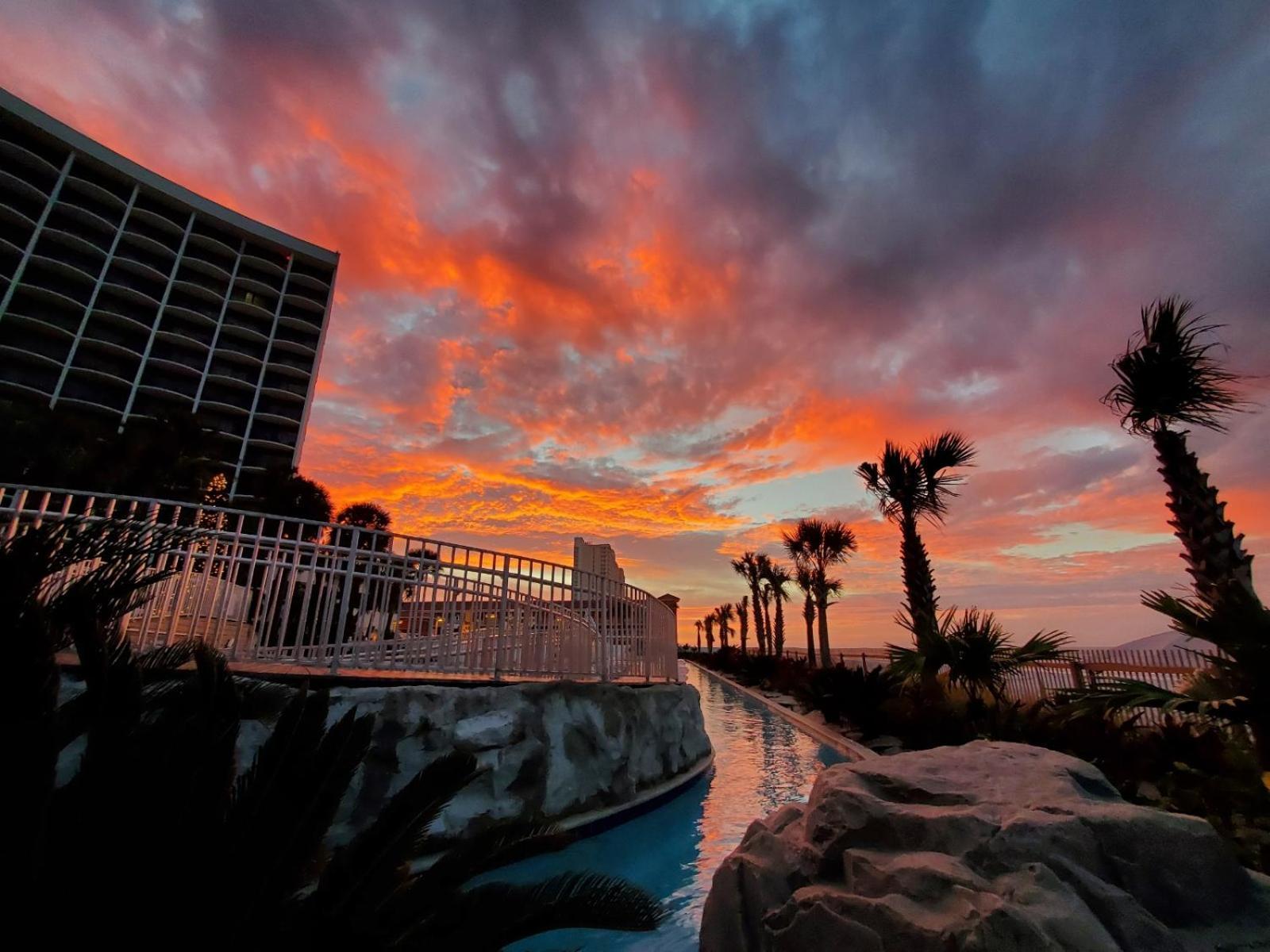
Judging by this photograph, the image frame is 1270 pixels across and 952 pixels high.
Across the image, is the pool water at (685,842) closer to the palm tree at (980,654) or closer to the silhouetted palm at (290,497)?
the palm tree at (980,654)

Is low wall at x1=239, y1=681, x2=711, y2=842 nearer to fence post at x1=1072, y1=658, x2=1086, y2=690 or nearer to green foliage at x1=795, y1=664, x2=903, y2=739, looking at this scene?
green foliage at x1=795, y1=664, x2=903, y2=739

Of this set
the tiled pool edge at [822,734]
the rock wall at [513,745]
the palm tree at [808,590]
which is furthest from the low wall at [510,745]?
the palm tree at [808,590]

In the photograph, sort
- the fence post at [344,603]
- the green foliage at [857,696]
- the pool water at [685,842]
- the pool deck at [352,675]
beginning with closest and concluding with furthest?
the pool water at [685,842]
the pool deck at [352,675]
the fence post at [344,603]
the green foliage at [857,696]

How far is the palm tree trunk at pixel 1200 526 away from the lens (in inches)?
267

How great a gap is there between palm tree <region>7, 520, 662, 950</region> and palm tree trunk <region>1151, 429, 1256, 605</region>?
8316 millimetres

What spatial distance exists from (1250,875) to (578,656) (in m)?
6.46

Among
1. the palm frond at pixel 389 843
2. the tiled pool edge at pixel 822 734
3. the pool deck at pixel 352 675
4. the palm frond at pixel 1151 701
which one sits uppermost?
the pool deck at pixel 352 675

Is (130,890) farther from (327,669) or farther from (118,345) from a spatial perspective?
(118,345)

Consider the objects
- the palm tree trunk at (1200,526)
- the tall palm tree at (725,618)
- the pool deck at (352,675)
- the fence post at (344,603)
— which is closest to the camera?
the pool deck at (352,675)

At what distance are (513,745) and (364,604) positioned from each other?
2280 millimetres

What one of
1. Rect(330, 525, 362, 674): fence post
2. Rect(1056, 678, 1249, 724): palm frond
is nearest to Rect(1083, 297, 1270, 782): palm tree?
Rect(1056, 678, 1249, 724): palm frond

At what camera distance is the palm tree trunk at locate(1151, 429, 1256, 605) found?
6773 millimetres

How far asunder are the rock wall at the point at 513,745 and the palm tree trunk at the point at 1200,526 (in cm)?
732

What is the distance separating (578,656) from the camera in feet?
26.1
